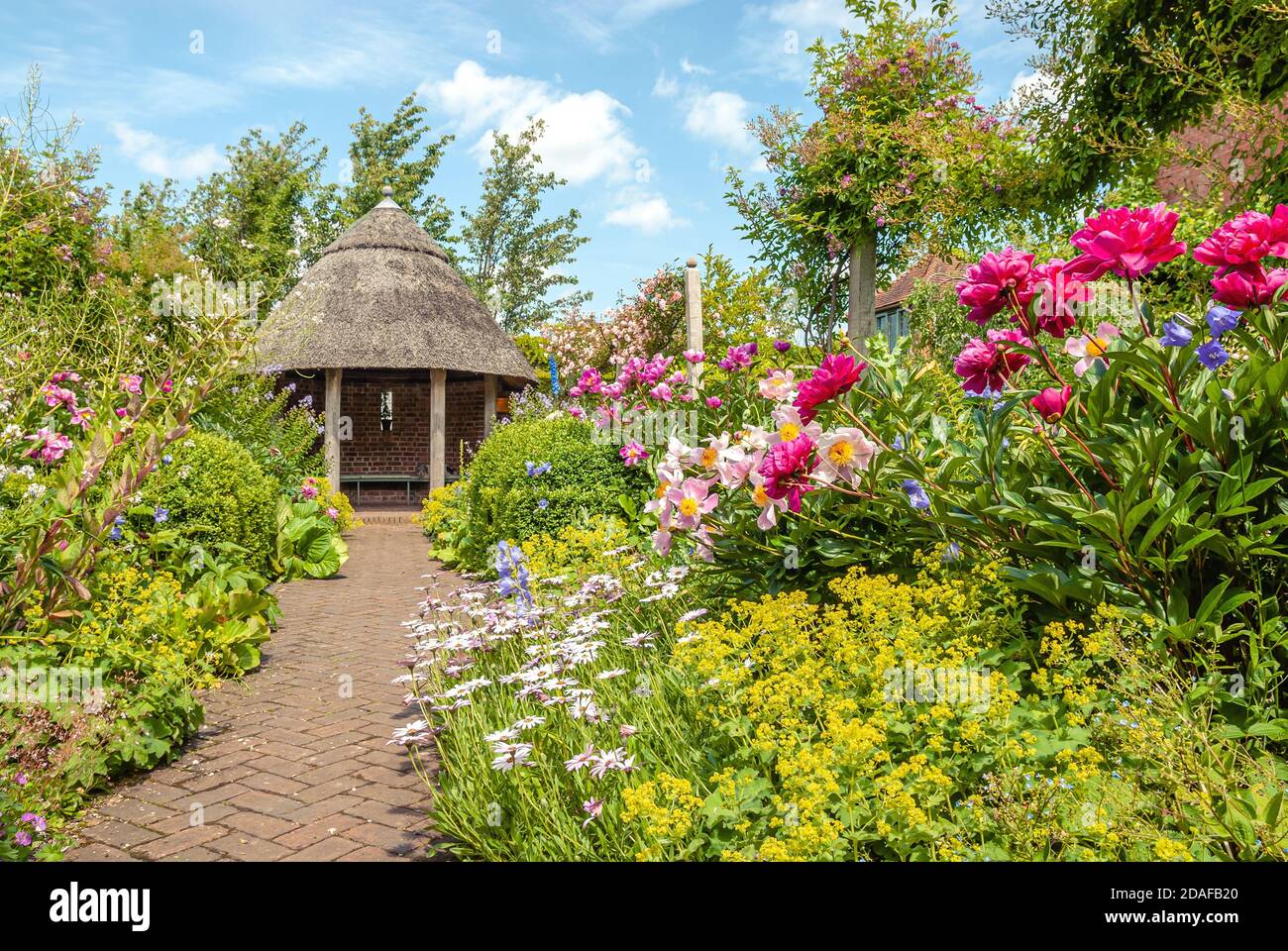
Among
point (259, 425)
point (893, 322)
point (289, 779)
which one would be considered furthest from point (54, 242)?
point (893, 322)

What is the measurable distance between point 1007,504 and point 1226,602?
2.21ft

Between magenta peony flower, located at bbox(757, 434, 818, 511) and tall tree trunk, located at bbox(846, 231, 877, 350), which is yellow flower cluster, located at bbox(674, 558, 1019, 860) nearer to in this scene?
magenta peony flower, located at bbox(757, 434, 818, 511)

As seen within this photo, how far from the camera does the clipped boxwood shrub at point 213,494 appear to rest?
6.68 meters

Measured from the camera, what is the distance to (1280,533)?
2.90m

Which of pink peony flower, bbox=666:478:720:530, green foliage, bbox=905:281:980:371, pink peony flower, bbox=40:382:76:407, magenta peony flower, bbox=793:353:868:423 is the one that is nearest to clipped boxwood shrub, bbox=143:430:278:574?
pink peony flower, bbox=40:382:76:407

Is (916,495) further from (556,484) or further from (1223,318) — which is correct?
(556,484)

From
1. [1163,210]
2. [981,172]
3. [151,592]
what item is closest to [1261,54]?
A: [981,172]

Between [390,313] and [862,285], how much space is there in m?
8.81

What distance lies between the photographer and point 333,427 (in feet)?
51.1

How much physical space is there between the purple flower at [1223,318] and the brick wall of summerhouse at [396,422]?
16987 millimetres

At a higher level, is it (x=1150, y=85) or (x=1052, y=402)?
(x=1150, y=85)

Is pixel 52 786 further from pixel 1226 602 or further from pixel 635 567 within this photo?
pixel 1226 602

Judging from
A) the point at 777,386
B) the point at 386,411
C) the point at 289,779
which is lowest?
the point at 289,779

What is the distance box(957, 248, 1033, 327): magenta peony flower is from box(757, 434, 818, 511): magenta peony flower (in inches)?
26.7
